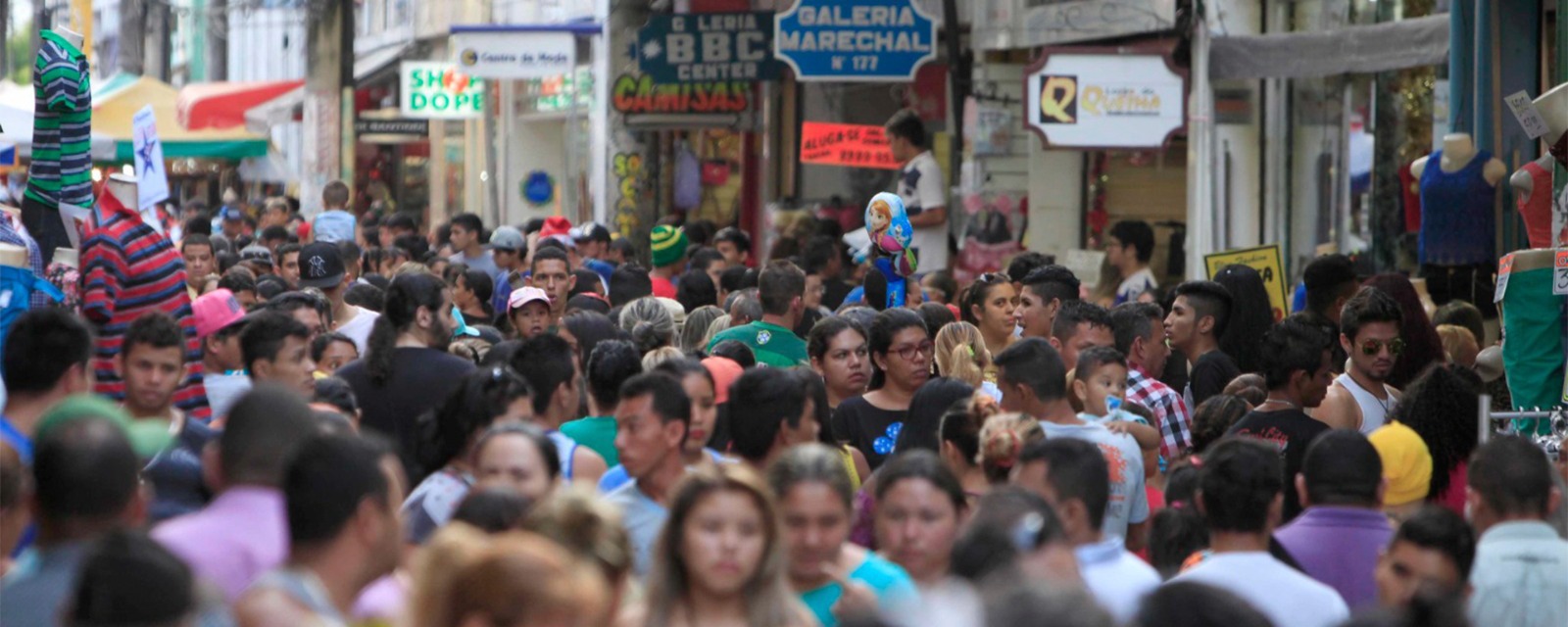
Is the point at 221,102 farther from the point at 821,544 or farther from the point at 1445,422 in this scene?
the point at 821,544

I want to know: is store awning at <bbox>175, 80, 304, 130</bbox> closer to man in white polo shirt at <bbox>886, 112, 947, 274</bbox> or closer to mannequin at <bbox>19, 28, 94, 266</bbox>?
man in white polo shirt at <bbox>886, 112, 947, 274</bbox>

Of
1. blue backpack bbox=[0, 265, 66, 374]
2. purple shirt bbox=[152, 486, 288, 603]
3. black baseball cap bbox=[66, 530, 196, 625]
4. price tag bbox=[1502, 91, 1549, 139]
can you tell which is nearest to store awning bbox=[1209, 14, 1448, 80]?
price tag bbox=[1502, 91, 1549, 139]

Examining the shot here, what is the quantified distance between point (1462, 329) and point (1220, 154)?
517 cm

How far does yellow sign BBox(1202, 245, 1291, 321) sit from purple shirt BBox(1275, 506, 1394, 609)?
20.2 feet

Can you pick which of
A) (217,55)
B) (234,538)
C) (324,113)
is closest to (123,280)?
(234,538)

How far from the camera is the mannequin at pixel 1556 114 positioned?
8828 millimetres

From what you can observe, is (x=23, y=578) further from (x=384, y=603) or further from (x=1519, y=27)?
(x=1519, y=27)

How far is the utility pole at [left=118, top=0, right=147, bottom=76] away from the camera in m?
49.6

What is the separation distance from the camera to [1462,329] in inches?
Result: 414

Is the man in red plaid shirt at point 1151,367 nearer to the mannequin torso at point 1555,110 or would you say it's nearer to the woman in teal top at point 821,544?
the mannequin torso at point 1555,110

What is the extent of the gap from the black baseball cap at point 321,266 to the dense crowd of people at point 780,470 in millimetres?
544

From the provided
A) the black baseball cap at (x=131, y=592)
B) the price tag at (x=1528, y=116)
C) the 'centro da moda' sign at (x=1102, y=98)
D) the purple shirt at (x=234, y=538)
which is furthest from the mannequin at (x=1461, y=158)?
the black baseball cap at (x=131, y=592)

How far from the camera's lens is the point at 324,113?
33969 millimetres

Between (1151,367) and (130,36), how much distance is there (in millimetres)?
46228
